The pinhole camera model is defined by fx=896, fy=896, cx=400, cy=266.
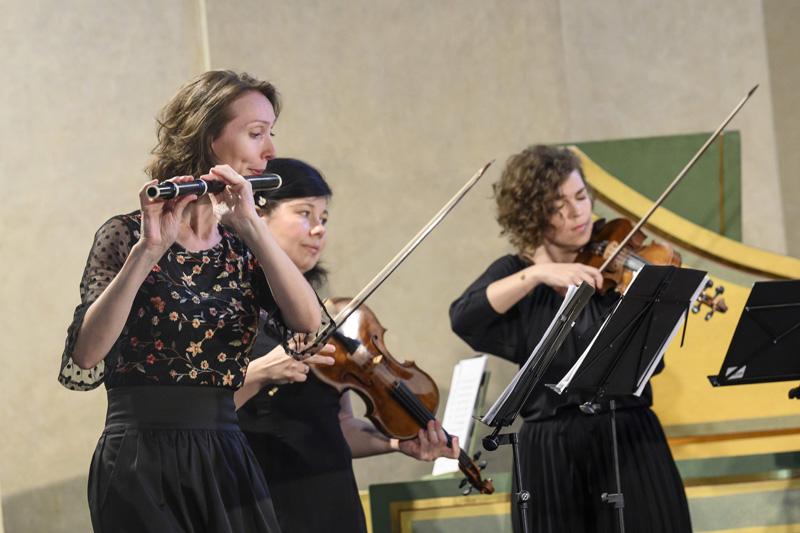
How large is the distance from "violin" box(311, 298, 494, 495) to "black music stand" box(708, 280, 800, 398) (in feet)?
2.34

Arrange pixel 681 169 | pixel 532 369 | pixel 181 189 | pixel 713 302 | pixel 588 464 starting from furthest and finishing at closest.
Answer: pixel 681 169 < pixel 713 302 < pixel 588 464 < pixel 532 369 < pixel 181 189

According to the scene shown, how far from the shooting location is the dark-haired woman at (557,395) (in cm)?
234

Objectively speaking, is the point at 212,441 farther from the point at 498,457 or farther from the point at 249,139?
the point at 498,457

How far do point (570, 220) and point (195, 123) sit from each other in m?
1.31

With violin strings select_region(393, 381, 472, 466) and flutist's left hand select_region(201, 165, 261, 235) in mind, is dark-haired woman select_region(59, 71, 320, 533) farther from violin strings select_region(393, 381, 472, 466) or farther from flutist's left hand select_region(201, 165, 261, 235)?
violin strings select_region(393, 381, 472, 466)

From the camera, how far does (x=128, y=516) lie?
1.33 m

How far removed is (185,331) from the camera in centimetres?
145

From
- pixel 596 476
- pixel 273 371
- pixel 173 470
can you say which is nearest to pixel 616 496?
pixel 596 476

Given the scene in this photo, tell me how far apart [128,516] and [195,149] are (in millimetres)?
645

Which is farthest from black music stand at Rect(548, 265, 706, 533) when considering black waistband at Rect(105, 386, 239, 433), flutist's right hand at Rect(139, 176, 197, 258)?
flutist's right hand at Rect(139, 176, 197, 258)

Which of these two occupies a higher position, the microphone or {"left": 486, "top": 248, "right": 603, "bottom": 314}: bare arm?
the microphone

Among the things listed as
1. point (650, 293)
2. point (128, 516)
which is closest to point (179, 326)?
point (128, 516)

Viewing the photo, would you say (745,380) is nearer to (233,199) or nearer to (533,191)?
(533,191)

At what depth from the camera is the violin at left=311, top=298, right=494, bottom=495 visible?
2.22m
